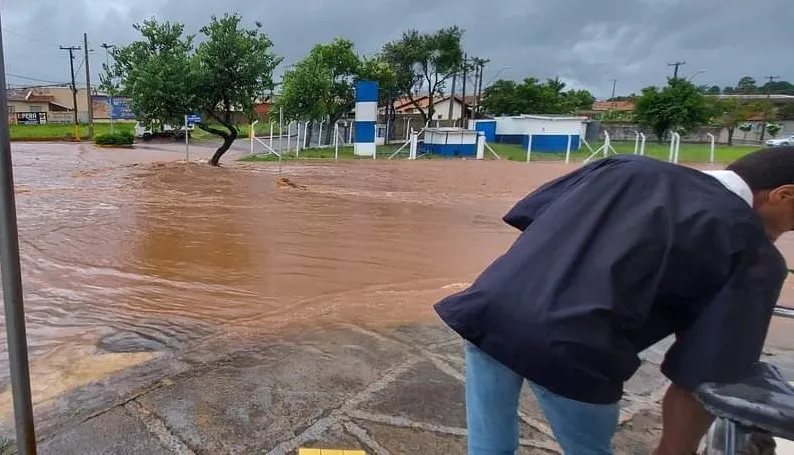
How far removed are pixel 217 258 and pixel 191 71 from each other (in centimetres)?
1135

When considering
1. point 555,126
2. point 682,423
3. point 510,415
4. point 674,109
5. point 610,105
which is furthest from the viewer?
point 610,105

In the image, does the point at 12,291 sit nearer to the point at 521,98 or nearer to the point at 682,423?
the point at 682,423

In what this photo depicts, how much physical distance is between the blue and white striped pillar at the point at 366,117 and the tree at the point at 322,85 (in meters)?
1.79

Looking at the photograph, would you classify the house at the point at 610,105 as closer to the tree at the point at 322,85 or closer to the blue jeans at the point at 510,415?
the tree at the point at 322,85

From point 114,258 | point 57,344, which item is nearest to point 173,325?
point 57,344

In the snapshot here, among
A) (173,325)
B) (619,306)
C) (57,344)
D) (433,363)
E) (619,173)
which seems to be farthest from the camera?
(173,325)

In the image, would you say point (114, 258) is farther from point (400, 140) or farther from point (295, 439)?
point (400, 140)

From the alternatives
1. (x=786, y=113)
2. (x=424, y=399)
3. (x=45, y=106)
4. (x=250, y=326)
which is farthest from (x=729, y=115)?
(x=45, y=106)

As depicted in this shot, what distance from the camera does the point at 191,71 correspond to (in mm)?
16234

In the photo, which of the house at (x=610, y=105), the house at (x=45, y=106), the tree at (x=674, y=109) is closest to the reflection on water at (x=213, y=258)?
the tree at (x=674, y=109)

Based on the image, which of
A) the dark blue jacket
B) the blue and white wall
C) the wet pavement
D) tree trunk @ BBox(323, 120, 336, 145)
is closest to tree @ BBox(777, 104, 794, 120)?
the blue and white wall

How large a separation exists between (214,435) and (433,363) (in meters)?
1.36

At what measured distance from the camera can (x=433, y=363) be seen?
3373mm

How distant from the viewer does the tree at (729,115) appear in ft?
139
